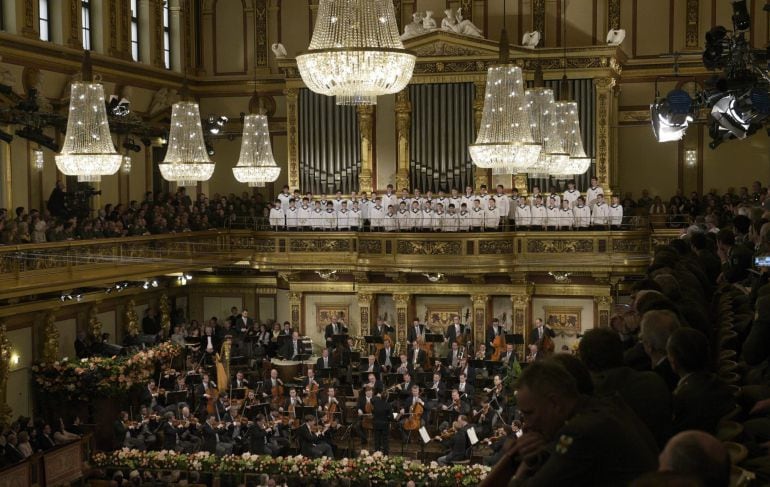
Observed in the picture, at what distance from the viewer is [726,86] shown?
9.28 meters

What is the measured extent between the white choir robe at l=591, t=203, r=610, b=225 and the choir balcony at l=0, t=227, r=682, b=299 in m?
0.26

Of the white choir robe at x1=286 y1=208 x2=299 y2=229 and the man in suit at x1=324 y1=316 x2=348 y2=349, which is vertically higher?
the white choir robe at x1=286 y1=208 x2=299 y2=229

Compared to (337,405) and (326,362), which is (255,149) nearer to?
(337,405)

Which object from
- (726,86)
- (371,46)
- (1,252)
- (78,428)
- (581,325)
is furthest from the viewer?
(581,325)

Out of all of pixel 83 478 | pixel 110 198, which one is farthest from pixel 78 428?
pixel 110 198

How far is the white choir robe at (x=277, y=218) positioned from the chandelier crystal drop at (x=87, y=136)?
41.6 ft

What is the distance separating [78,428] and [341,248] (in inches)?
310

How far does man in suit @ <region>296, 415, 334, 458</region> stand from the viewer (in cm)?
1573

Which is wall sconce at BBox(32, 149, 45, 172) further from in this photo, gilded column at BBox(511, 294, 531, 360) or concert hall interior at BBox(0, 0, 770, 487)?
gilded column at BBox(511, 294, 531, 360)

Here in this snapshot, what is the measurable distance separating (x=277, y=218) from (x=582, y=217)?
23.6 feet

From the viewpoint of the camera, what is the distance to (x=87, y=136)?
34.2 feet

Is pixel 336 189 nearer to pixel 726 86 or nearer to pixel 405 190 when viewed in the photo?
pixel 405 190

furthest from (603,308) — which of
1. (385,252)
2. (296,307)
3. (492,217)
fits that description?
(296,307)

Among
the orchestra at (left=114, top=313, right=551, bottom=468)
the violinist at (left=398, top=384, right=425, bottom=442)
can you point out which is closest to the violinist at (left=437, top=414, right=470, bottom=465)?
the orchestra at (left=114, top=313, right=551, bottom=468)
